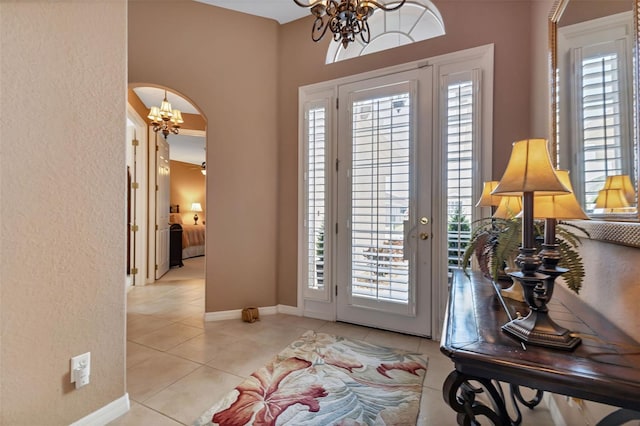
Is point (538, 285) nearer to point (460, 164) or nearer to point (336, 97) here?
point (460, 164)

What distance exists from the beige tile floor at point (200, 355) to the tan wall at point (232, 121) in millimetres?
430

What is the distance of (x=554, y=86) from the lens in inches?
62.6

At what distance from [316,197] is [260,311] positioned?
1419mm

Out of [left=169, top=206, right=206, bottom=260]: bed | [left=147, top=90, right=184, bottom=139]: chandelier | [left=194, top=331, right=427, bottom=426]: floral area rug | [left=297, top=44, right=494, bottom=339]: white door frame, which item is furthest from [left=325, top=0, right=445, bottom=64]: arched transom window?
[left=169, top=206, right=206, bottom=260]: bed

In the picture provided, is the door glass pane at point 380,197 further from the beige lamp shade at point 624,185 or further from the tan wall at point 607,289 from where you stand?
the beige lamp shade at point 624,185

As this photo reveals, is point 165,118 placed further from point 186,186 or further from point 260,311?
point 186,186

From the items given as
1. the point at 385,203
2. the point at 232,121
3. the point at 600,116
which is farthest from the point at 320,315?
the point at 600,116

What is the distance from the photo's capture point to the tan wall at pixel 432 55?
2256 mm

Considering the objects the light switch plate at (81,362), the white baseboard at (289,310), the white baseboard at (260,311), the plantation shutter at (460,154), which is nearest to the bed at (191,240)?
the white baseboard at (260,311)

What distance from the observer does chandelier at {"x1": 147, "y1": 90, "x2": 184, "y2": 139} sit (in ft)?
12.6

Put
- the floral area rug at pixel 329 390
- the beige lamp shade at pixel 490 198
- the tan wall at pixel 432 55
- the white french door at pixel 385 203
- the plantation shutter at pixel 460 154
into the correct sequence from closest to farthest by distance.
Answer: the floral area rug at pixel 329 390 → the beige lamp shade at pixel 490 198 → the tan wall at pixel 432 55 → the plantation shutter at pixel 460 154 → the white french door at pixel 385 203

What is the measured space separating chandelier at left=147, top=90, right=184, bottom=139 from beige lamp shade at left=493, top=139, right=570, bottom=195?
411cm

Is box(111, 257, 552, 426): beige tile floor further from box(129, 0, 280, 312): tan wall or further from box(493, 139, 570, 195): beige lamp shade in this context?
box(493, 139, 570, 195): beige lamp shade

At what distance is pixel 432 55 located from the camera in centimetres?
252
